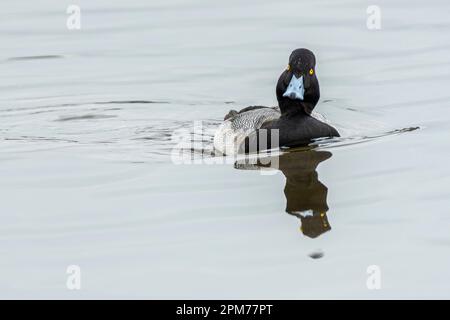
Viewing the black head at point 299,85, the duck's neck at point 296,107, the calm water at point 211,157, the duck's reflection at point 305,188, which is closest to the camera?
the calm water at point 211,157

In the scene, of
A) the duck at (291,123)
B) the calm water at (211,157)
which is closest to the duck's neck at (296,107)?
the duck at (291,123)

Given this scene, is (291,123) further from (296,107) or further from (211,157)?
(211,157)

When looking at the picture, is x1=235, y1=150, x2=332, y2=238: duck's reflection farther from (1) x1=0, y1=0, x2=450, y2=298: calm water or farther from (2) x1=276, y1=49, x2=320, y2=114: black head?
(2) x1=276, y1=49, x2=320, y2=114: black head

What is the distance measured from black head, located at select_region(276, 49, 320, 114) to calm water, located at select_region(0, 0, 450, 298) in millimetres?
651

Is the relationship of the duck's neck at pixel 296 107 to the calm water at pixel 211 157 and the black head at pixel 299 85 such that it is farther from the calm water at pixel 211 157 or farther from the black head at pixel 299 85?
the calm water at pixel 211 157

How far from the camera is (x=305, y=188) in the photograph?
13.4 metres

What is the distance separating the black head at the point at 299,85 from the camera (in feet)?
49.7

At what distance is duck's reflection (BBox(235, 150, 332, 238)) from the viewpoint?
1206cm

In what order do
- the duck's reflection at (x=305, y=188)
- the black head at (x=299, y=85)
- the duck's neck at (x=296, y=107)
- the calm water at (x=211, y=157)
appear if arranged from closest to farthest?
the calm water at (x=211, y=157) < the duck's reflection at (x=305, y=188) < the black head at (x=299, y=85) < the duck's neck at (x=296, y=107)

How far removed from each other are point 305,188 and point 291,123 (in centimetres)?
212

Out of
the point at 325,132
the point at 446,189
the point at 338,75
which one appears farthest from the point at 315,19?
the point at 446,189

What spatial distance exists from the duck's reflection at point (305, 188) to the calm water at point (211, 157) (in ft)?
0.11

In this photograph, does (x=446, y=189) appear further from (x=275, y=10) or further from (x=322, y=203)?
(x=275, y=10)

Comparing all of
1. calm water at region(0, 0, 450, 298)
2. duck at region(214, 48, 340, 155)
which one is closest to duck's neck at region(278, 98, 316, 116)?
duck at region(214, 48, 340, 155)
